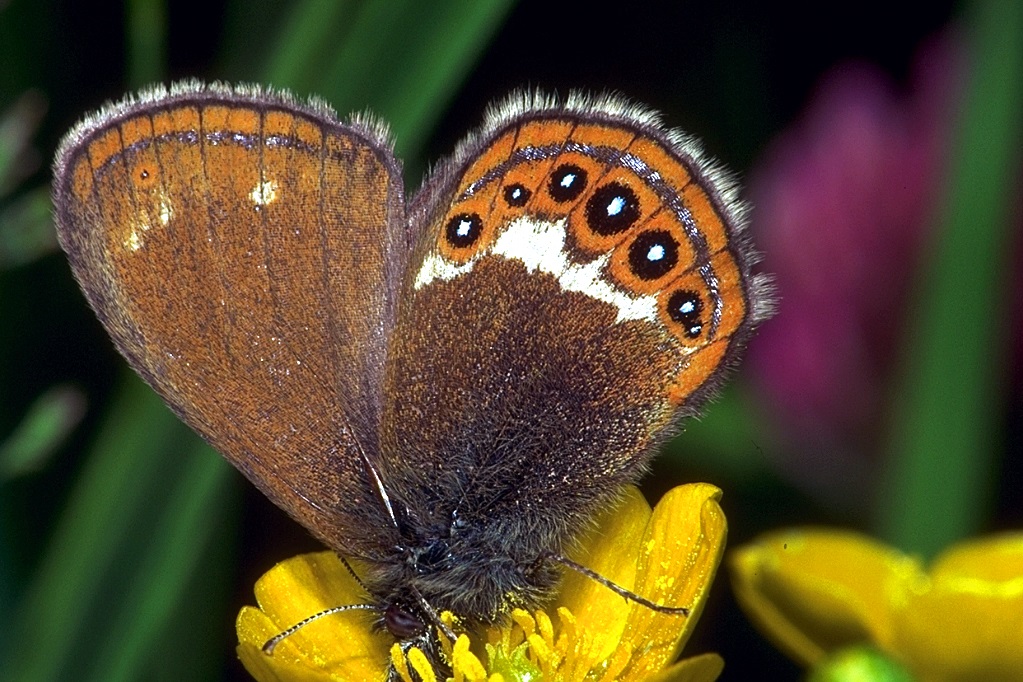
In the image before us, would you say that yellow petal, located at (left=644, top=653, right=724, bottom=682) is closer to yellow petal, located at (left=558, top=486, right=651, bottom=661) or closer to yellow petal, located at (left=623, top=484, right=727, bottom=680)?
yellow petal, located at (left=623, top=484, right=727, bottom=680)

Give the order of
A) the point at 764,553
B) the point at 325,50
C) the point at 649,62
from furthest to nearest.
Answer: the point at 649,62
the point at 325,50
the point at 764,553

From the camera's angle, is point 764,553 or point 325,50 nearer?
point 764,553

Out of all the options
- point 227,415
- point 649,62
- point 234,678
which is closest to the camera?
point 227,415

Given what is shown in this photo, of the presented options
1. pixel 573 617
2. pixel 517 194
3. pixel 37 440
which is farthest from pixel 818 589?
pixel 37 440

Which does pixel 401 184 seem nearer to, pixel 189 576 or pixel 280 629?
pixel 280 629

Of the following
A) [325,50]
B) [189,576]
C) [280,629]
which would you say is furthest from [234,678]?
[325,50]

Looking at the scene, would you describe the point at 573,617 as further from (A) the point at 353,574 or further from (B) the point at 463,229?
(B) the point at 463,229
